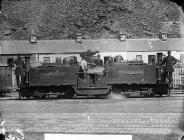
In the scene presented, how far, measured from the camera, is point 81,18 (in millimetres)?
2541

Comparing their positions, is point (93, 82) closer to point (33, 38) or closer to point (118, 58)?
point (118, 58)

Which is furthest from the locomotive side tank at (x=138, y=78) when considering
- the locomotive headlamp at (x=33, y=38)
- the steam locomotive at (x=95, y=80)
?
the locomotive headlamp at (x=33, y=38)

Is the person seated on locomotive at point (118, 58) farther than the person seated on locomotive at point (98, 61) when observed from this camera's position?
Yes

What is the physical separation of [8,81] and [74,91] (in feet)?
2.83

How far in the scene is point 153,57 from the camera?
9.86 feet

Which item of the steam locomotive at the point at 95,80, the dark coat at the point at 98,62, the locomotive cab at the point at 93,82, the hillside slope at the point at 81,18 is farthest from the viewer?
the locomotive cab at the point at 93,82

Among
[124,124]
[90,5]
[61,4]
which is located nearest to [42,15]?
[61,4]

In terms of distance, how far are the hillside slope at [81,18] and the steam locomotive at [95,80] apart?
25 centimetres

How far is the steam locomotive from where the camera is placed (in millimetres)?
2898

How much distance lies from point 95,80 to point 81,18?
0.72m

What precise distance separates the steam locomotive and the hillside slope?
254mm

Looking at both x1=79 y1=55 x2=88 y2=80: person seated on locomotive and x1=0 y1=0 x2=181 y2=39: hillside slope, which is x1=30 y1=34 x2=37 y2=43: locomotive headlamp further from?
x1=79 y1=55 x2=88 y2=80: person seated on locomotive

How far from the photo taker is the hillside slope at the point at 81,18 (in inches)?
95.6

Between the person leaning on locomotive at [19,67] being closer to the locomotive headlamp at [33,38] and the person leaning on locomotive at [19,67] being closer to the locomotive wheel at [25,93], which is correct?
the locomotive wheel at [25,93]
